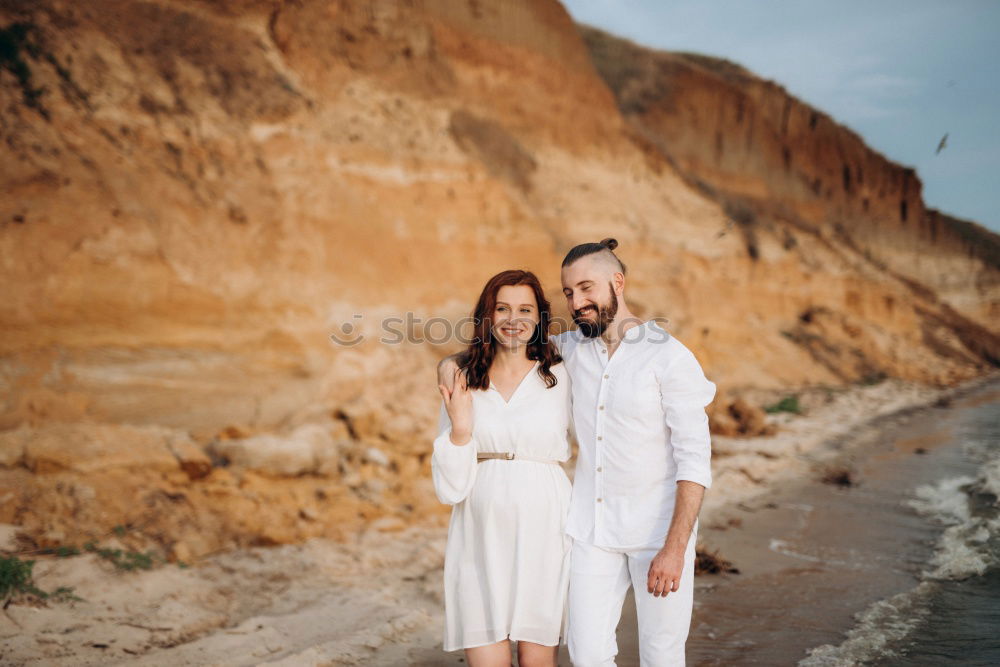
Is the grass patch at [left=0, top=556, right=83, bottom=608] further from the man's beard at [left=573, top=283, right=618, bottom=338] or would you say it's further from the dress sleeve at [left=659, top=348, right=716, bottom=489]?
the dress sleeve at [left=659, top=348, right=716, bottom=489]

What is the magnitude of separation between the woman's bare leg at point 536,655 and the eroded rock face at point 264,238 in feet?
11.0

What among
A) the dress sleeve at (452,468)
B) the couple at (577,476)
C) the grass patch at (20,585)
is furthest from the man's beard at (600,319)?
the grass patch at (20,585)

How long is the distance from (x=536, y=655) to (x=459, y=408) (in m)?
1.08

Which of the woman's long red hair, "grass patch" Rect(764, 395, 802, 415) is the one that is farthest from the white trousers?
"grass patch" Rect(764, 395, 802, 415)

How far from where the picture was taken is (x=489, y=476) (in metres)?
3.05

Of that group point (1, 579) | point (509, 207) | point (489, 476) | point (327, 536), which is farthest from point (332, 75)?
point (489, 476)

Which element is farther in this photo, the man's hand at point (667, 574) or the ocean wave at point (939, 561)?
the ocean wave at point (939, 561)

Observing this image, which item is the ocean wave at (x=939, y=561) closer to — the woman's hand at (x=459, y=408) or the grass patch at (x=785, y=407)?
the woman's hand at (x=459, y=408)

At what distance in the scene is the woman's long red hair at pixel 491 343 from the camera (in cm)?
318

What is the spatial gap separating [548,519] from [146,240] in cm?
576

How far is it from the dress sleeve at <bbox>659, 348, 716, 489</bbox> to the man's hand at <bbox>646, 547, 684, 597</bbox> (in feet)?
0.94

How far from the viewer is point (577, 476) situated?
3.08m

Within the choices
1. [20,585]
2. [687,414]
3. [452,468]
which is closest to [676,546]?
[687,414]

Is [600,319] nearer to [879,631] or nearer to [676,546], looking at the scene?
[676,546]
